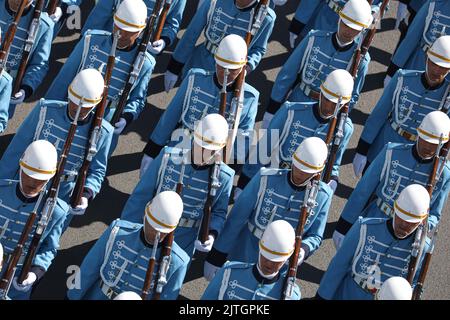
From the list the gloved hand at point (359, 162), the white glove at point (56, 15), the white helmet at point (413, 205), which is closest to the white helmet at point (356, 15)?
the gloved hand at point (359, 162)

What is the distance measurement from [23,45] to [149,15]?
7.37 feet

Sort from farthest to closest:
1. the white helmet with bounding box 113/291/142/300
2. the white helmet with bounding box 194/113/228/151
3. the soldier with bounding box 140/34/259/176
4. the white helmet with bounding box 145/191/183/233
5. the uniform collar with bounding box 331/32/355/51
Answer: the uniform collar with bounding box 331/32/355/51
the soldier with bounding box 140/34/259/176
the white helmet with bounding box 194/113/228/151
the white helmet with bounding box 145/191/183/233
the white helmet with bounding box 113/291/142/300

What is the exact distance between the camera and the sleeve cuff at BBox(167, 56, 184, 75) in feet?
89.2

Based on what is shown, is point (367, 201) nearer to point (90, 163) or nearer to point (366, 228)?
point (366, 228)

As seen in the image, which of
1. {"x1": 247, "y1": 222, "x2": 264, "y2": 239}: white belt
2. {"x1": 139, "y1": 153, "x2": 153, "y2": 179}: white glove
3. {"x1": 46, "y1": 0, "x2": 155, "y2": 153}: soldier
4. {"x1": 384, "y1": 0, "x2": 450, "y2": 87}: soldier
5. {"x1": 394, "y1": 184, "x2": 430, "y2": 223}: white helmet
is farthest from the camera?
{"x1": 384, "y1": 0, "x2": 450, "y2": 87}: soldier

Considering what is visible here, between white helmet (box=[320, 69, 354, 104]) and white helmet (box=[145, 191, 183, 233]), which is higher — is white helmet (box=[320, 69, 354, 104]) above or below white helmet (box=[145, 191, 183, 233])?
above

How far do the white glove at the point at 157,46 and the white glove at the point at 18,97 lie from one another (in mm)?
2295

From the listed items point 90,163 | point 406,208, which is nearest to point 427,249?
point 406,208

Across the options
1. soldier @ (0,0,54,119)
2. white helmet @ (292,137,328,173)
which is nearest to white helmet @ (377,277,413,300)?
white helmet @ (292,137,328,173)

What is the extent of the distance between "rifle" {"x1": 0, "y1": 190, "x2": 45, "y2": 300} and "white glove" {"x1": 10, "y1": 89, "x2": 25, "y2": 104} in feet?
11.4

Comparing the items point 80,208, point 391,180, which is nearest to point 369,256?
point 391,180

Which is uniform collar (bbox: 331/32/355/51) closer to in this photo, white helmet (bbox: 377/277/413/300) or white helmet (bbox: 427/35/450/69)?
white helmet (bbox: 427/35/450/69)

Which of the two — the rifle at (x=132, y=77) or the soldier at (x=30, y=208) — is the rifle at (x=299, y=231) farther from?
the rifle at (x=132, y=77)

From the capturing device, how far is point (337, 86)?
25.0 m
